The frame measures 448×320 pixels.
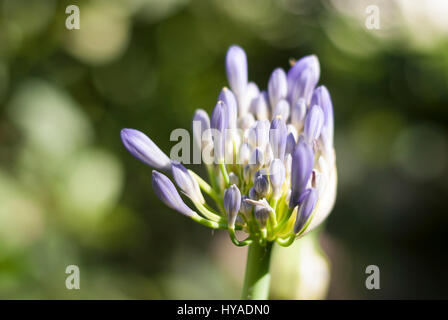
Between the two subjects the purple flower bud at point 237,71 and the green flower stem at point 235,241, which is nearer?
the green flower stem at point 235,241

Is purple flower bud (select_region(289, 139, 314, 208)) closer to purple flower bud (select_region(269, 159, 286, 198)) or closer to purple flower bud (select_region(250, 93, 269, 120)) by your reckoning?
purple flower bud (select_region(269, 159, 286, 198))

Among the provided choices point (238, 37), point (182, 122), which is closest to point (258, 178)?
point (182, 122)

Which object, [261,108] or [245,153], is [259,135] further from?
[261,108]

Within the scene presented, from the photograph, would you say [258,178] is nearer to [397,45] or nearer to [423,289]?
[397,45]

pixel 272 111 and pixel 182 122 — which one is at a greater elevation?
pixel 182 122

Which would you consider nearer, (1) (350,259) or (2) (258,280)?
(2) (258,280)

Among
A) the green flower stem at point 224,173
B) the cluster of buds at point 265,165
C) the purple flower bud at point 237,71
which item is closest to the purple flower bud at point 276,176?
the cluster of buds at point 265,165

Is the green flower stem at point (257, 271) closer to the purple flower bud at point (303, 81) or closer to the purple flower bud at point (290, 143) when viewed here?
the purple flower bud at point (290, 143)
